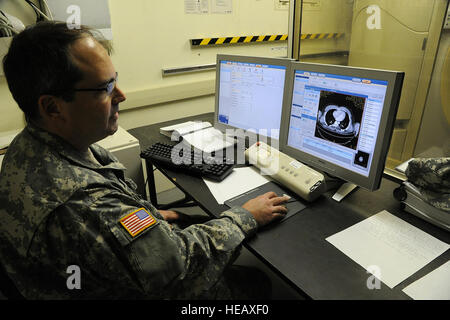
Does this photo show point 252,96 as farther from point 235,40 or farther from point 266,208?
point 235,40

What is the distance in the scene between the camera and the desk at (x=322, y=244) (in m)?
0.75

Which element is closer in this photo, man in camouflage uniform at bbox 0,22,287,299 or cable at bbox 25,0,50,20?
man in camouflage uniform at bbox 0,22,287,299

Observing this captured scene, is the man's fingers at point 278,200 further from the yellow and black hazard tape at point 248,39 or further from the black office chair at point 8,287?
the yellow and black hazard tape at point 248,39

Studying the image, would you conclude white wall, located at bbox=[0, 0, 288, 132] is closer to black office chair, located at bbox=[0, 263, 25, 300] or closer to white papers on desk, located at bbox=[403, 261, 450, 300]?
black office chair, located at bbox=[0, 263, 25, 300]

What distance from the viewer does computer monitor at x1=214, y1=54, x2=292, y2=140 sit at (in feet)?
4.34

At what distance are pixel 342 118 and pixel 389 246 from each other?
17.6 inches

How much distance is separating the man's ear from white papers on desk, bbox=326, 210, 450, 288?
2.77 feet

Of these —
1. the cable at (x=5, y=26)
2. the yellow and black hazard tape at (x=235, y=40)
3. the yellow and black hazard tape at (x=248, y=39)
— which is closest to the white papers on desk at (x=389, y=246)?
the yellow and black hazard tape at (x=248, y=39)

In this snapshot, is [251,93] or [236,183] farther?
[251,93]

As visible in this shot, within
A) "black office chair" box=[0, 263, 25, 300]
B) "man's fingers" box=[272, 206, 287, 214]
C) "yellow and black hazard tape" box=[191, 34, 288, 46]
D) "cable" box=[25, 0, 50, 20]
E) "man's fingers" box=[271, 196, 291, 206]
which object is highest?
"cable" box=[25, 0, 50, 20]

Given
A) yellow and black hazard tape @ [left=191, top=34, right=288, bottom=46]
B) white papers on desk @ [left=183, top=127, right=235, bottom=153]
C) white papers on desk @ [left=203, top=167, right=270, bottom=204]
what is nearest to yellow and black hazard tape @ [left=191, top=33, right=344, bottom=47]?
yellow and black hazard tape @ [left=191, top=34, right=288, bottom=46]

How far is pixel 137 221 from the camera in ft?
2.52

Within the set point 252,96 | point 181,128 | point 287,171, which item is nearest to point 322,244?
point 287,171

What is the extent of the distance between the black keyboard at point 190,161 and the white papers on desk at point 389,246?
0.55 meters
